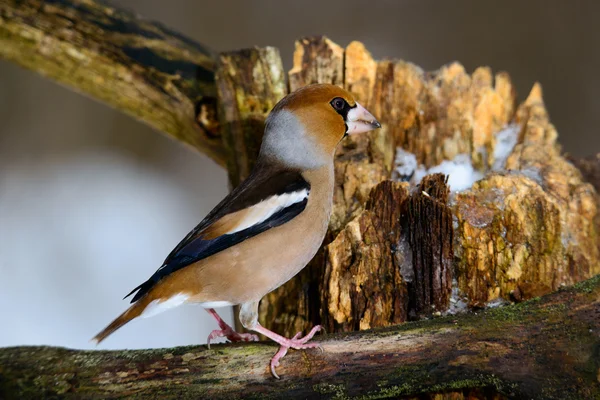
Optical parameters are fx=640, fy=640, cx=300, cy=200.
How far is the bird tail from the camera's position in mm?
1761

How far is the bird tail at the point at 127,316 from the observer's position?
69.3 inches

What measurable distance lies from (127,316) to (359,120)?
104 cm

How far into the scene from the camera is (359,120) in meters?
2.27

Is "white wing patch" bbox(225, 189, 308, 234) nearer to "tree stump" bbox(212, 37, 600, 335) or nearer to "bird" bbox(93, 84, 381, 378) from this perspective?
"bird" bbox(93, 84, 381, 378)

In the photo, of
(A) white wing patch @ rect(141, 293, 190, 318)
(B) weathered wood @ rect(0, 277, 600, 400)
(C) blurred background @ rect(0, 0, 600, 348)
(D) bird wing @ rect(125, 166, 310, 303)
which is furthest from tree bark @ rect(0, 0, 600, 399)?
(C) blurred background @ rect(0, 0, 600, 348)

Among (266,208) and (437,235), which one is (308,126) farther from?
(437,235)

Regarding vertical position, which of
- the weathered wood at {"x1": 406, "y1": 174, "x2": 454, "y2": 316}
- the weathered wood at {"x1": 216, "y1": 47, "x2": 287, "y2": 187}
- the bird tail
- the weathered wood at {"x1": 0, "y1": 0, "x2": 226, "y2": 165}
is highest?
the weathered wood at {"x1": 0, "y1": 0, "x2": 226, "y2": 165}

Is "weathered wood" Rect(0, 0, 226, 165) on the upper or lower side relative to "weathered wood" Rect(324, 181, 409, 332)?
upper

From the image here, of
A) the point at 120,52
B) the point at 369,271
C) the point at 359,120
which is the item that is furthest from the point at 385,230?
the point at 120,52

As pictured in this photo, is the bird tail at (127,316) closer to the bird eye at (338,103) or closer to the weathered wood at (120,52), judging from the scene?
the bird eye at (338,103)

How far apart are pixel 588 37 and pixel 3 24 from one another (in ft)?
13.0

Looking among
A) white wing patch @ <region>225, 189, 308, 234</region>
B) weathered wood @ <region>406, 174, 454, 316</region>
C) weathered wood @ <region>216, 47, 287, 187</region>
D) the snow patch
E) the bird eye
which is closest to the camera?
white wing patch @ <region>225, 189, 308, 234</region>

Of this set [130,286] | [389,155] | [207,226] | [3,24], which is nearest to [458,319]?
[207,226]

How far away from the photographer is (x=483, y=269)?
2123mm
